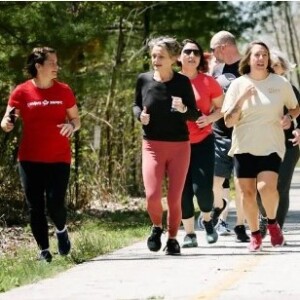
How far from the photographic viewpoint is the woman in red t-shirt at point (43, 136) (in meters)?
9.72

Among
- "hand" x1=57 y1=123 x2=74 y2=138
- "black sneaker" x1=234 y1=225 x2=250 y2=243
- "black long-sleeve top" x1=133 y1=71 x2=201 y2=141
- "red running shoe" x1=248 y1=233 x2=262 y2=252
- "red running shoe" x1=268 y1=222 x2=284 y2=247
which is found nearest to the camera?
"hand" x1=57 y1=123 x2=74 y2=138

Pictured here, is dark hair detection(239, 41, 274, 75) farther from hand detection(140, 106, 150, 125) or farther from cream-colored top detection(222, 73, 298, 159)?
hand detection(140, 106, 150, 125)

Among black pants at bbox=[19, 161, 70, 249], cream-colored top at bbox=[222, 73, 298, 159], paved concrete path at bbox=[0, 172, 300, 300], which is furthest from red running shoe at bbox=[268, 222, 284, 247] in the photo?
black pants at bbox=[19, 161, 70, 249]

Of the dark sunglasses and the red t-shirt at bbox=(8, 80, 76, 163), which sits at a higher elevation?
the dark sunglasses

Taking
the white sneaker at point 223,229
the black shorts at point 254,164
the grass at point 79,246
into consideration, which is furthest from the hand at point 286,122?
the white sneaker at point 223,229

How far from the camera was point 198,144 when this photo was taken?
1094 cm

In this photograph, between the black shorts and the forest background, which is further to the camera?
the forest background

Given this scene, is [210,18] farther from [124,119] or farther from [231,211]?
[231,211]

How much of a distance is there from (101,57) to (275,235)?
10.7 m

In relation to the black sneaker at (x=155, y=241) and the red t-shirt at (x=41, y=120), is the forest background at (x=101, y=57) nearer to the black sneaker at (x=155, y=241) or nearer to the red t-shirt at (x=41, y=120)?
the black sneaker at (x=155, y=241)

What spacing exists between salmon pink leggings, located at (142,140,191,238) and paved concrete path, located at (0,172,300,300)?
411mm

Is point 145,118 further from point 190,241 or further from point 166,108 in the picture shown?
point 190,241

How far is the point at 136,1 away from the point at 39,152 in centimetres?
1334

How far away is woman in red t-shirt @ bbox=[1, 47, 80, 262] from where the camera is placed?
9719mm
